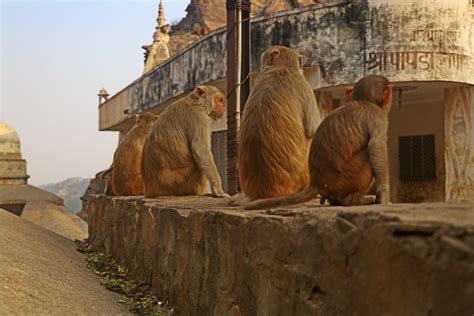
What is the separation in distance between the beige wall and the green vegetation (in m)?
9.99

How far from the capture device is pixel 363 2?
1212cm

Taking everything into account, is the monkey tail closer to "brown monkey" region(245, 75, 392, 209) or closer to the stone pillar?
"brown monkey" region(245, 75, 392, 209)

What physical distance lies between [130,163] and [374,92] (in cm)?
425

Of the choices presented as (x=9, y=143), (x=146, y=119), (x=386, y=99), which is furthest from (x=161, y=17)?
(x=386, y=99)

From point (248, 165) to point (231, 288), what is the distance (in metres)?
0.93

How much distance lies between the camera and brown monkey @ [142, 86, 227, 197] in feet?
19.0

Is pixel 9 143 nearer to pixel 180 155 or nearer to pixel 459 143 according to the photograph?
pixel 459 143

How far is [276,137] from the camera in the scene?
387cm

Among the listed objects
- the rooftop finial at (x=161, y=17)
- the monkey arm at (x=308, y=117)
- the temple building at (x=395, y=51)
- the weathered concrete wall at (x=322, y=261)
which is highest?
the rooftop finial at (x=161, y=17)

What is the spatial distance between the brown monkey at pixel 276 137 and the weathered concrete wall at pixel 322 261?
43 cm

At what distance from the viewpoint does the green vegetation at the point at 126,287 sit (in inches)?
173

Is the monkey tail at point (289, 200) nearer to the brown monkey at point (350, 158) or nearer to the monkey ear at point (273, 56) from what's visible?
the brown monkey at point (350, 158)

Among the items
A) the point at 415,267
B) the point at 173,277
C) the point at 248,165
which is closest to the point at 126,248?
the point at 173,277

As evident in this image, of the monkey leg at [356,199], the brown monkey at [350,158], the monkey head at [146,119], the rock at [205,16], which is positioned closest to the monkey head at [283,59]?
the brown monkey at [350,158]
